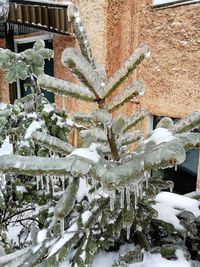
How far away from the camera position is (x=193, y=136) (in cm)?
Result: 128

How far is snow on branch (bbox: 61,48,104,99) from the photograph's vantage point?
1.19m

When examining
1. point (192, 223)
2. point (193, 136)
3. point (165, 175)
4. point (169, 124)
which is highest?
point (193, 136)

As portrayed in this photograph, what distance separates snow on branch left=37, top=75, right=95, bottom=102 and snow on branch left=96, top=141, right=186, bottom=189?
349 mm

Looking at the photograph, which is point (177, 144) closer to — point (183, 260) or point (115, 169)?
point (115, 169)

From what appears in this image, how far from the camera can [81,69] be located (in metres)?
1.25

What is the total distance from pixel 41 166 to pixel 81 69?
389 mm

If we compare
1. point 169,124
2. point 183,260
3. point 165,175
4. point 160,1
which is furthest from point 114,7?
point 183,260

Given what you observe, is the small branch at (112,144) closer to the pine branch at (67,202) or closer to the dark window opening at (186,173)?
the pine branch at (67,202)

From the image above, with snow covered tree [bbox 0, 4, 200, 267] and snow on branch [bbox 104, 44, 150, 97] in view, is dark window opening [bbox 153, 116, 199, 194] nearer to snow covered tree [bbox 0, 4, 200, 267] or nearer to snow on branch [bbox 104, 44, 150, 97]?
snow covered tree [bbox 0, 4, 200, 267]

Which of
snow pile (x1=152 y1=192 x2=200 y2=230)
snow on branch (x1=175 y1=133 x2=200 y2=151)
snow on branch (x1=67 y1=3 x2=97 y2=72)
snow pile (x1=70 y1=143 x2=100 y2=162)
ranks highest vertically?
snow on branch (x1=67 y1=3 x2=97 y2=72)

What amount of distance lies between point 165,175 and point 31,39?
5.07 m

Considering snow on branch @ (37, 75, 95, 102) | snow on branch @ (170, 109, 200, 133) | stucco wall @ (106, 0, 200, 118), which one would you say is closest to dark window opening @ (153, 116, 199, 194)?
stucco wall @ (106, 0, 200, 118)

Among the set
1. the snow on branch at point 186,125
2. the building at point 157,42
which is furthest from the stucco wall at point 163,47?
the snow on branch at point 186,125

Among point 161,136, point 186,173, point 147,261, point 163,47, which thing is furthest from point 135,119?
point 186,173
